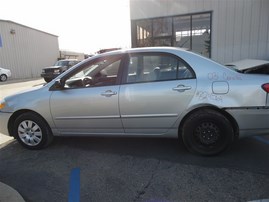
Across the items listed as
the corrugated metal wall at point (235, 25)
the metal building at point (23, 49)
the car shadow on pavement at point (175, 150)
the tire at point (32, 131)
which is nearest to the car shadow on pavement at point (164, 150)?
the car shadow on pavement at point (175, 150)

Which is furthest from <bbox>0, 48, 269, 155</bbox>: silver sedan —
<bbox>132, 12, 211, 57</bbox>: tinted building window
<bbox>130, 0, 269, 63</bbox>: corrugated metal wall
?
<bbox>130, 0, 269, 63</bbox>: corrugated metal wall

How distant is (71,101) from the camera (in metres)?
3.70

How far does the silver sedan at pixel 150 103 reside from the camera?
127 inches

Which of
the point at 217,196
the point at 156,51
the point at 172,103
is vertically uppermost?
the point at 156,51

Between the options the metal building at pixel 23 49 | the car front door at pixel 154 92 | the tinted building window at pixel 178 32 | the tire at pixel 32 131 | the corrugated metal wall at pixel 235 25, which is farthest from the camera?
the metal building at pixel 23 49

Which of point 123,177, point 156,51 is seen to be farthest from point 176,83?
point 123,177

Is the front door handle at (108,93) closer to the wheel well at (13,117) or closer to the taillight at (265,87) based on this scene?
the wheel well at (13,117)

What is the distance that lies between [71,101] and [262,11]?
10.4 metres

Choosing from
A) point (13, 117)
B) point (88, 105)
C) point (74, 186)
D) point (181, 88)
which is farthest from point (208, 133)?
point (13, 117)

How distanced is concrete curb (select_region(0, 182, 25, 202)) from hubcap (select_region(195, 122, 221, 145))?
252 centimetres

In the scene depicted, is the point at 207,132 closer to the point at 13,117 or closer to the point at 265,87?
the point at 265,87

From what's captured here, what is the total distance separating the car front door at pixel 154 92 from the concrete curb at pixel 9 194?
173 cm

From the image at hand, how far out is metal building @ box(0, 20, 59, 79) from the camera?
23.3 meters

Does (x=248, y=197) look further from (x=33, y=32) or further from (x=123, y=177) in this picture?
(x=33, y=32)
